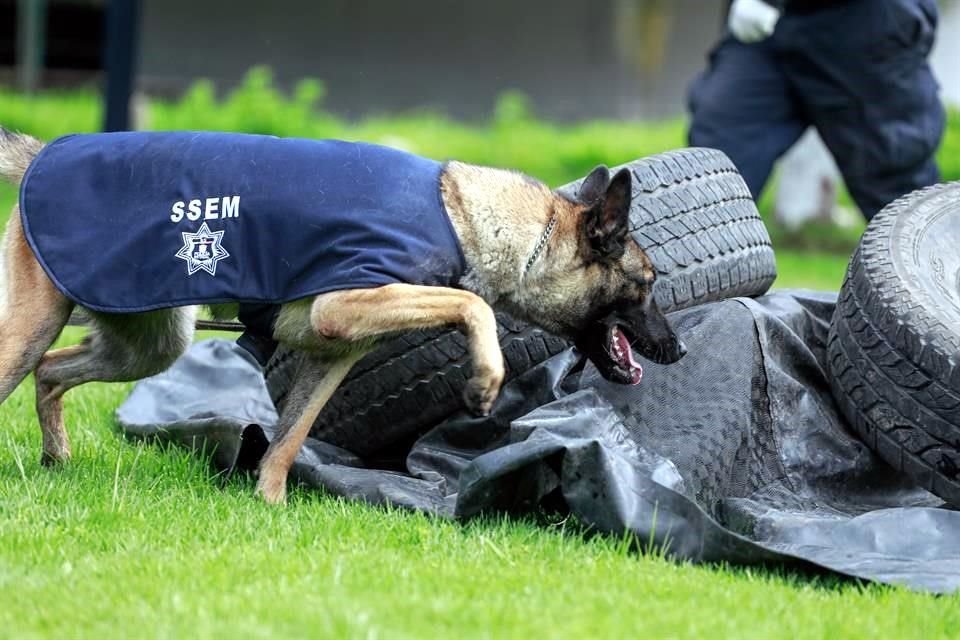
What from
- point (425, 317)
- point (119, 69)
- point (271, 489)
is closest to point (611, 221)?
point (425, 317)

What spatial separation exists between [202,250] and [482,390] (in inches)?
38.3

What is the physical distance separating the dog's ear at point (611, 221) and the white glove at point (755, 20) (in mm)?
3113

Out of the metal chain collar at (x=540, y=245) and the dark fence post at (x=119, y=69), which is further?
the dark fence post at (x=119, y=69)

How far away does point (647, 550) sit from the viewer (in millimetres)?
3658

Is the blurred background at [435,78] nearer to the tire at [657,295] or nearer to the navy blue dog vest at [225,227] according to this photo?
the tire at [657,295]

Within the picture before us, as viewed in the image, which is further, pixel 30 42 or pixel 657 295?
pixel 30 42

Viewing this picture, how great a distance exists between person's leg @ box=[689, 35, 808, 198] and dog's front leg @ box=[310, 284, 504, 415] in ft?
10.8

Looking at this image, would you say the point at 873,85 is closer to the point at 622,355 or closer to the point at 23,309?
the point at 622,355

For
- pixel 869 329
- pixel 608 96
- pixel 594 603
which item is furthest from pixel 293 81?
pixel 594 603

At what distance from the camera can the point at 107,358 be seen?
4.84m

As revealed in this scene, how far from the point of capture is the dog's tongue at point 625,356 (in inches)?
173

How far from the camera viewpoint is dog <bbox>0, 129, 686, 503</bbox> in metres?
4.05

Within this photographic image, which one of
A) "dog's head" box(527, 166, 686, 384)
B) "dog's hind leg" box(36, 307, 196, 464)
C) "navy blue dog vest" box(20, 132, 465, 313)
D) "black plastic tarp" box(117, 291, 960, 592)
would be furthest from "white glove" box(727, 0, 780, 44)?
"dog's hind leg" box(36, 307, 196, 464)

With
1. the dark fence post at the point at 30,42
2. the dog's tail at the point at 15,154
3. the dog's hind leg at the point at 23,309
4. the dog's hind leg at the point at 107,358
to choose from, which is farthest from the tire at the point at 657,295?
the dark fence post at the point at 30,42
